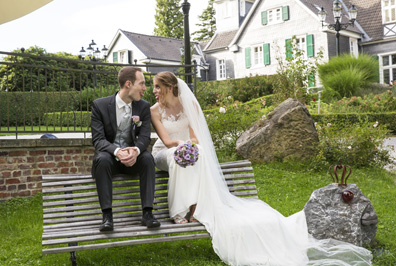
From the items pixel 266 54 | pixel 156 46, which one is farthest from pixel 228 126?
pixel 156 46

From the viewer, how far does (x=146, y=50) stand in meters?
36.0

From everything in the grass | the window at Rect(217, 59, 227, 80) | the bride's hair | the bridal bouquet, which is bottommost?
the grass

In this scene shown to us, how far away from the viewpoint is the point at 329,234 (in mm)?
4969

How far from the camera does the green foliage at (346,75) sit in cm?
1953

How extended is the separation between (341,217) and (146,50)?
3234 centimetres

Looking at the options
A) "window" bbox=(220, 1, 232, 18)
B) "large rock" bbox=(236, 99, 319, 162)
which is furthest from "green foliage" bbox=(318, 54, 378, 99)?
"window" bbox=(220, 1, 232, 18)

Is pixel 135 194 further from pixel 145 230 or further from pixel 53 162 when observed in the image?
pixel 53 162

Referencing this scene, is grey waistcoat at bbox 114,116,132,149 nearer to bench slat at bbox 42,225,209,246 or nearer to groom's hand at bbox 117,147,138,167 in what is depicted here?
groom's hand at bbox 117,147,138,167

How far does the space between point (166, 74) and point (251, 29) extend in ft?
88.7

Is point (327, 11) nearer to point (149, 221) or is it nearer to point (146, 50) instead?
point (146, 50)

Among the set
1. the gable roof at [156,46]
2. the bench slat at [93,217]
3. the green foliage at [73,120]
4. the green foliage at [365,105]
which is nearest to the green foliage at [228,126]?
the green foliage at [73,120]

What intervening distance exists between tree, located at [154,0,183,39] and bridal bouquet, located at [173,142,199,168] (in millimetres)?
44034

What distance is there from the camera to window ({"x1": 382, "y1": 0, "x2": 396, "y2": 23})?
1118 inches

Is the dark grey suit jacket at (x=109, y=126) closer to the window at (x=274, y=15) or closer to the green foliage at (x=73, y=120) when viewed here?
the green foliage at (x=73, y=120)
